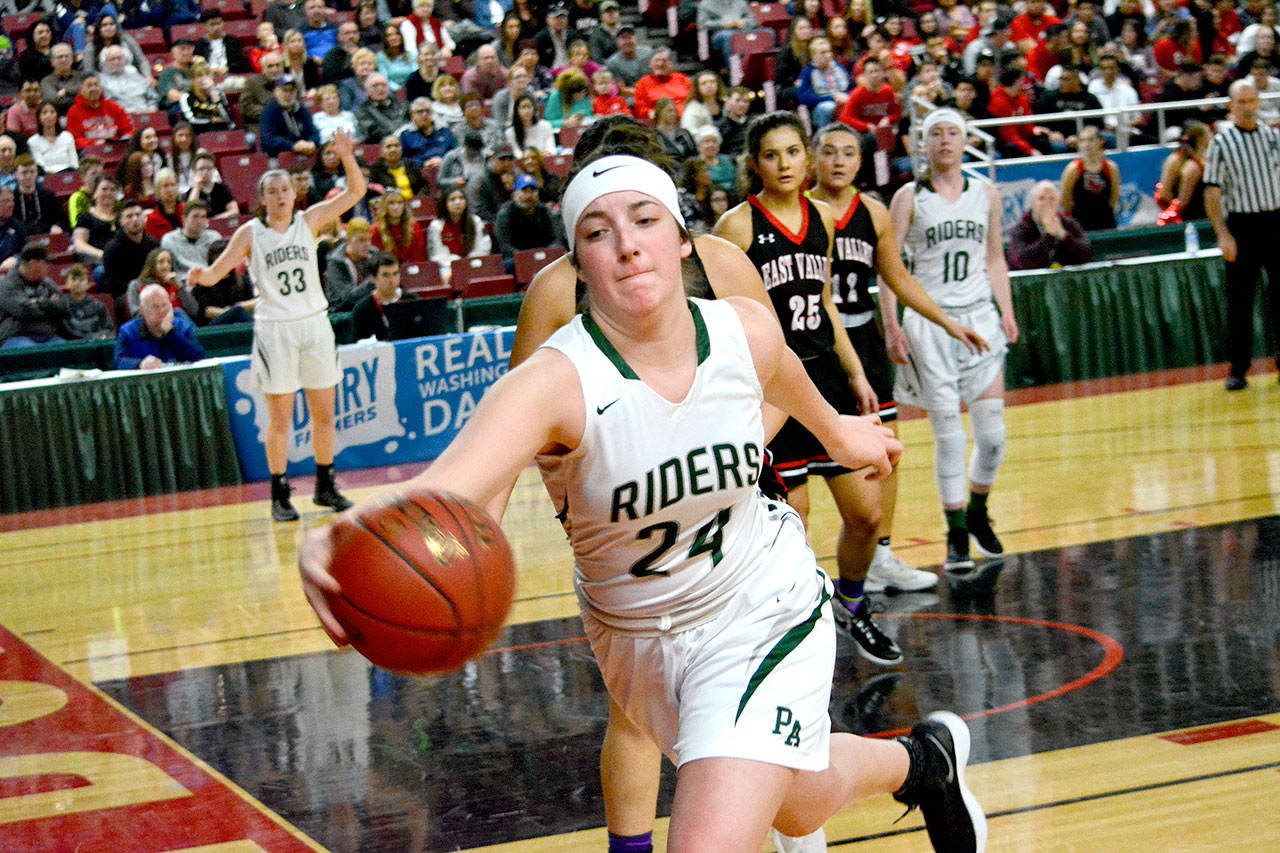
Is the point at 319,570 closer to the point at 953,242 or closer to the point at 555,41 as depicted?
the point at 953,242

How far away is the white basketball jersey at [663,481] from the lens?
→ 8.54ft

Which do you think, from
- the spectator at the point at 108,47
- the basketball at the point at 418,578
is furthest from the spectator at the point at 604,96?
the basketball at the point at 418,578

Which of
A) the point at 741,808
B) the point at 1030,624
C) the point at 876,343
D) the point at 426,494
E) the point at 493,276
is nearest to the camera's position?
the point at 426,494

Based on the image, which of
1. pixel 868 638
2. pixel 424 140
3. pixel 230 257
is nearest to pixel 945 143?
pixel 868 638

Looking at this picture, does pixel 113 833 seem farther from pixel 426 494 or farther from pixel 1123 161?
pixel 1123 161

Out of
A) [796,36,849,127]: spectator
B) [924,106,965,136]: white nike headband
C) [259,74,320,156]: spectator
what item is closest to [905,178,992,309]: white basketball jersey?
[924,106,965,136]: white nike headband

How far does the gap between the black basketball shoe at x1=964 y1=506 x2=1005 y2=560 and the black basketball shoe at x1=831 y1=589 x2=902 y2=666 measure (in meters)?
1.62

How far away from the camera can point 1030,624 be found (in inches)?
223

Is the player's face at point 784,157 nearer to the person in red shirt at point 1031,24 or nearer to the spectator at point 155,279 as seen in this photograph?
the spectator at point 155,279

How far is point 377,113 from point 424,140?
0.62 metres

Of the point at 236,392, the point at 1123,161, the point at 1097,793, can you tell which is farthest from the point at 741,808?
the point at 1123,161

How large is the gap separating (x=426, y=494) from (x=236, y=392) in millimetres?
8680

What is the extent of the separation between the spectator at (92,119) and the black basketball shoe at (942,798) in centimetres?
1223

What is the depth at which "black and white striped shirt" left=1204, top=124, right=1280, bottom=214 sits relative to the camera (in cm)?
1056
